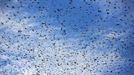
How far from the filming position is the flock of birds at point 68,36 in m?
3.55

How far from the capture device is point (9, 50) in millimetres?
3539

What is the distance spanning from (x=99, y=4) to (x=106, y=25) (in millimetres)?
304

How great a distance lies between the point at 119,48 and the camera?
12.0 ft

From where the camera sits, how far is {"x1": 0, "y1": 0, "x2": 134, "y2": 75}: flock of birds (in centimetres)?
355

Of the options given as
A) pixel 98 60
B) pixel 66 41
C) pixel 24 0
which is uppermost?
pixel 24 0

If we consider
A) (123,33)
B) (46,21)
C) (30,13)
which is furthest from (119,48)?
(30,13)

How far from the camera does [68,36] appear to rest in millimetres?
3684

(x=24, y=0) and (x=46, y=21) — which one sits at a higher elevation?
(x=24, y=0)

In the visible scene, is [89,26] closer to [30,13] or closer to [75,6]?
[75,6]

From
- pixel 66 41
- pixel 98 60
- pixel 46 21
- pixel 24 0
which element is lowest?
pixel 98 60

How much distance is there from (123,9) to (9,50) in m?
1.63

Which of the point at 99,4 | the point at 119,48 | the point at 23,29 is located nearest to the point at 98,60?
the point at 119,48

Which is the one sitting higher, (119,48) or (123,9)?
(123,9)

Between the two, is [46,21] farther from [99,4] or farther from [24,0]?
[99,4]
